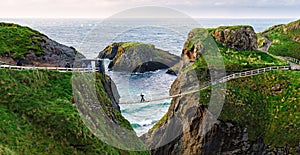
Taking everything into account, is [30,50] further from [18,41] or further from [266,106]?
[266,106]

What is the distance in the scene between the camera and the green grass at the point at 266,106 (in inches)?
1276

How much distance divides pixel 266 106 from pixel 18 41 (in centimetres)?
2873

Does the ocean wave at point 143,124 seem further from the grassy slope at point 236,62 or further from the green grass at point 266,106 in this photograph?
the green grass at point 266,106

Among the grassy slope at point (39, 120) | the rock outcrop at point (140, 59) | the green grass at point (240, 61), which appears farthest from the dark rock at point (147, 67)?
the grassy slope at point (39, 120)

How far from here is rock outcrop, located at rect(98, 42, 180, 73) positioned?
79688 millimetres

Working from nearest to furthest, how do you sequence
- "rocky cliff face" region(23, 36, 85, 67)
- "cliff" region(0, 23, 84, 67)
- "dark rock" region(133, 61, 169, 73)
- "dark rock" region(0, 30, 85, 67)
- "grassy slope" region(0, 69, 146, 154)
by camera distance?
"grassy slope" region(0, 69, 146, 154) → "dark rock" region(0, 30, 85, 67) → "cliff" region(0, 23, 84, 67) → "rocky cliff face" region(23, 36, 85, 67) → "dark rock" region(133, 61, 169, 73)

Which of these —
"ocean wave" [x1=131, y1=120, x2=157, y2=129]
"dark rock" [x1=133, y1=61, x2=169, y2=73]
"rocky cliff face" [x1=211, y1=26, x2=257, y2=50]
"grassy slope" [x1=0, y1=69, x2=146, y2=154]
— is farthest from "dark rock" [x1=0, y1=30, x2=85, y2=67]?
"dark rock" [x1=133, y1=61, x2=169, y2=73]

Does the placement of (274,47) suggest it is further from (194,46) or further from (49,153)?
(49,153)

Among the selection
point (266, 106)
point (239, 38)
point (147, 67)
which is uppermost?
point (239, 38)

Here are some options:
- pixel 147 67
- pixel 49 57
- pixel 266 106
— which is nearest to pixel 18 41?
pixel 49 57

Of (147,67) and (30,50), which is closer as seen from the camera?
(30,50)

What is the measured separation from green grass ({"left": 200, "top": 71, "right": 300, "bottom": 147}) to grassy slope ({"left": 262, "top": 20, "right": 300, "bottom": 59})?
19660 millimetres

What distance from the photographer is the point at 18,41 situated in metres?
30.1

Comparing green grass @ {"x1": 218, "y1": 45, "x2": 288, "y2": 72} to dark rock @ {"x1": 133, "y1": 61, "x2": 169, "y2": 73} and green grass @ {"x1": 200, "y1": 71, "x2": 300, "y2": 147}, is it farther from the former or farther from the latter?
dark rock @ {"x1": 133, "y1": 61, "x2": 169, "y2": 73}
